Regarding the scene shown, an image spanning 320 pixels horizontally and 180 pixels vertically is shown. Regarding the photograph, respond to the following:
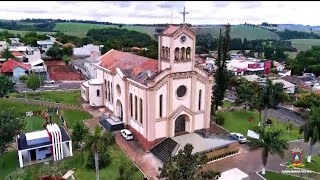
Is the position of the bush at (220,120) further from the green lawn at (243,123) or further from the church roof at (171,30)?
the church roof at (171,30)

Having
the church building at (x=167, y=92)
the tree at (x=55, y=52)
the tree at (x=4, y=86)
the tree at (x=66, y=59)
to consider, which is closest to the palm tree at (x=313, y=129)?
the church building at (x=167, y=92)

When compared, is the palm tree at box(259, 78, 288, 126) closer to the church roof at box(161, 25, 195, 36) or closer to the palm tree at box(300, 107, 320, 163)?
the palm tree at box(300, 107, 320, 163)

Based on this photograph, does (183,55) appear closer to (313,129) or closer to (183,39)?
(183,39)

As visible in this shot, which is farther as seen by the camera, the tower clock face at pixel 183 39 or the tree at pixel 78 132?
the tower clock face at pixel 183 39

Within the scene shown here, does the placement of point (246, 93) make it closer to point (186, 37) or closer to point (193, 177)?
point (186, 37)

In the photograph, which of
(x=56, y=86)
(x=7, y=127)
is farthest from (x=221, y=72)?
(x=56, y=86)
